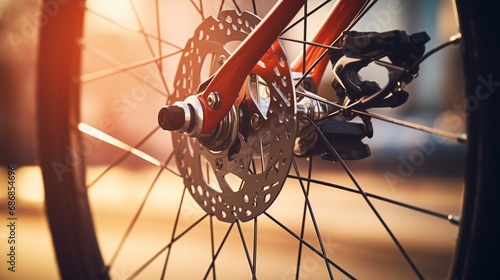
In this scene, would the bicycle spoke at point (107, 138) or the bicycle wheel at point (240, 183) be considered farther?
the bicycle spoke at point (107, 138)

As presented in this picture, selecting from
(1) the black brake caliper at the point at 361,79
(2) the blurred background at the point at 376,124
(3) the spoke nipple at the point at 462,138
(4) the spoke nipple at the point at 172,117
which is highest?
(2) the blurred background at the point at 376,124

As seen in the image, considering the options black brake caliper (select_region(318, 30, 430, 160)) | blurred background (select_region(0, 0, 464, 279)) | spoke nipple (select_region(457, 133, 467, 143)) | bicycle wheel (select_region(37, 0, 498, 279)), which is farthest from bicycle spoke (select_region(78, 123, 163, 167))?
blurred background (select_region(0, 0, 464, 279))

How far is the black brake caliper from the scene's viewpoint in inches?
25.8

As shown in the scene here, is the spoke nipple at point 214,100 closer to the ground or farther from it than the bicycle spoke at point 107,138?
closer to the ground

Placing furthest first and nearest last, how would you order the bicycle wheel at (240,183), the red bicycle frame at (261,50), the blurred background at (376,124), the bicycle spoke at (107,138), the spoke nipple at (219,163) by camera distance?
the blurred background at (376,124) < the bicycle spoke at (107,138) < the spoke nipple at (219,163) < the red bicycle frame at (261,50) < the bicycle wheel at (240,183)

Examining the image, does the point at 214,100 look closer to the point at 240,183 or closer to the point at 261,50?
the point at 261,50

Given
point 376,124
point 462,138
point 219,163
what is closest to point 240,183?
point 219,163

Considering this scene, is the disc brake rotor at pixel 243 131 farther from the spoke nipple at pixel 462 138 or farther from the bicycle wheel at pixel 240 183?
the spoke nipple at pixel 462 138

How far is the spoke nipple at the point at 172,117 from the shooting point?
0.78m

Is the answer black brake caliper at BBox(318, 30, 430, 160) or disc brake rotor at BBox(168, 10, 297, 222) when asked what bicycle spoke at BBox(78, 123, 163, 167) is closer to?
disc brake rotor at BBox(168, 10, 297, 222)

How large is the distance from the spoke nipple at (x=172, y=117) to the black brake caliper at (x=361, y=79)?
21 centimetres

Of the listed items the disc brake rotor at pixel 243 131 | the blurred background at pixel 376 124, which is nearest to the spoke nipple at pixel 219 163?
the disc brake rotor at pixel 243 131

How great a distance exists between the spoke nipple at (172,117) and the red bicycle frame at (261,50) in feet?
0.11

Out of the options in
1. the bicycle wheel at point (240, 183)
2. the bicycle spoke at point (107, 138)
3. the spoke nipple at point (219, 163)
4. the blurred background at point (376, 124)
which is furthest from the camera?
the blurred background at point (376, 124)
